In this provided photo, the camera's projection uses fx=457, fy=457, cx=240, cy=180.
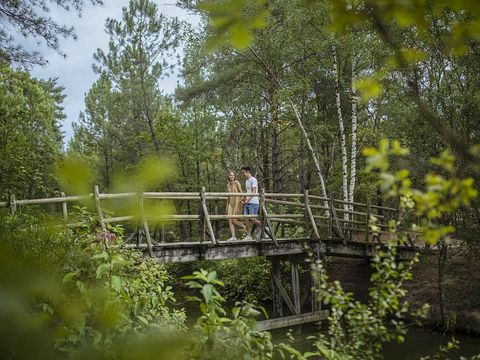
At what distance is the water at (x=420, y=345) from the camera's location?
31.0 ft

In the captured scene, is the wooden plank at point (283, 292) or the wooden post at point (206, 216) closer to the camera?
the wooden post at point (206, 216)

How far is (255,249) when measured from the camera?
10.6 metres

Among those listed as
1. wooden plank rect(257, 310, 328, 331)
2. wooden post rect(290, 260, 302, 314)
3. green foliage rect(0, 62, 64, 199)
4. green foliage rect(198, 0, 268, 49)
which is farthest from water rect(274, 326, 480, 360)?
green foliage rect(198, 0, 268, 49)

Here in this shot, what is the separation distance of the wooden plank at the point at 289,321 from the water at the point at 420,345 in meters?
0.40

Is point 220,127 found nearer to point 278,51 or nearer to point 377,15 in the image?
point 278,51

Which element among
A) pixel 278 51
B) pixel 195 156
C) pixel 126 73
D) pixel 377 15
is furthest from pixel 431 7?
pixel 126 73

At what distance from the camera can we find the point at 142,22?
66.3 ft

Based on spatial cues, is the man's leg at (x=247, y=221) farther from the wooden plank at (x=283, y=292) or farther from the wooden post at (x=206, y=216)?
the wooden plank at (x=283, y=292)

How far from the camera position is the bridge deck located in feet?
29.5

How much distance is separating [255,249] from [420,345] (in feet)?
13.9

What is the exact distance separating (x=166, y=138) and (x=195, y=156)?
1690 mm

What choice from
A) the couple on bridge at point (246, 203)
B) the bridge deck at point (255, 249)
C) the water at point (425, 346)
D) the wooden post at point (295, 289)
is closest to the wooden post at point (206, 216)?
the bridge deck at point (255, 249)

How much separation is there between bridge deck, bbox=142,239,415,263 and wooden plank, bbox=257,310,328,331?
1.54 metres

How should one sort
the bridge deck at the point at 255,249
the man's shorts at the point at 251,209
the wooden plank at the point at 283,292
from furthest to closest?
the wooden plank at the point at 283,292 → the man's shorts at the point at 251,209 → the bridge deck at the point at 255,249
